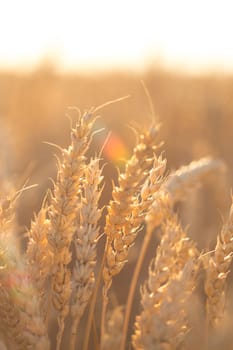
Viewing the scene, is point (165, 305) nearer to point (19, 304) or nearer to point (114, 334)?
point (19, 304)

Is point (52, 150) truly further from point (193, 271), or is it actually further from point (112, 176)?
point (193, 271)

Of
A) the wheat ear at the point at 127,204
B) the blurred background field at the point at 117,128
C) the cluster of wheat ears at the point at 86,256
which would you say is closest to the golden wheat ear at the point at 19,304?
the cluster of wheat ears at the point at 86,256

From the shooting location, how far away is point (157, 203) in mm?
1360

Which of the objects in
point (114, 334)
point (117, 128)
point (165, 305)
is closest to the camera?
point (165, 305)

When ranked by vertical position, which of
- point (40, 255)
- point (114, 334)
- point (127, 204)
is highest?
point (127, 204)

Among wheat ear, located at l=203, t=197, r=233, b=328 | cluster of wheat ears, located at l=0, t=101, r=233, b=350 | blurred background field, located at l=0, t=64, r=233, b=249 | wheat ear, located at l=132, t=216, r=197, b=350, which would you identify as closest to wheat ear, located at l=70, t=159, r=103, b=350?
cluster of wheat ears, located at l=0, t=101, r=233, b=350

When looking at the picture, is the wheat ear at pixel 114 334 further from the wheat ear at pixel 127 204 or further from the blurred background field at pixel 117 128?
the blurred background field at pixel 117 128

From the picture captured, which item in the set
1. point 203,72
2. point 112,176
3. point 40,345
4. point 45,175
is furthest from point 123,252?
point 203,72

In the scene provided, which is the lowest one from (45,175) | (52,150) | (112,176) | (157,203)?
(157,203)

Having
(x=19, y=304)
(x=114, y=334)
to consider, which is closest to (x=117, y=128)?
(x=114, y=334)

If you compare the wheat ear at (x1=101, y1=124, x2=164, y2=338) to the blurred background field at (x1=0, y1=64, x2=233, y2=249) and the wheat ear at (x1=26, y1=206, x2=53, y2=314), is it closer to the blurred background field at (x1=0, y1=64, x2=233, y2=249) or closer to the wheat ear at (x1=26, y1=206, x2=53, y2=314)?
the wheat ear at (x1=26, y1=206, x2=53, y2=314)

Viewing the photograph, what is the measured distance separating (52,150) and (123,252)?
3.77m

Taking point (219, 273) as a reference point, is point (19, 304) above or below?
below

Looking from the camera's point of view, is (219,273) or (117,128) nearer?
(219,273)
